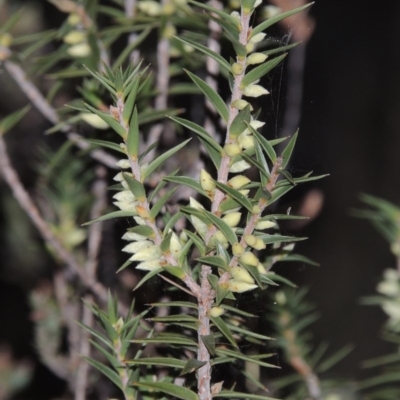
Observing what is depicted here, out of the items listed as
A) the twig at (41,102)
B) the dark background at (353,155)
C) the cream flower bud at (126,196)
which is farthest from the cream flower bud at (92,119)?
the dark background at (353,155)

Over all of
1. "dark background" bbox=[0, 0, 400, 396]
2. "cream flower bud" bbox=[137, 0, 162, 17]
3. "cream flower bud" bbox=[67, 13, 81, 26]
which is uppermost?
"cream flower bud" bbox=[137, 0, 162, 17]

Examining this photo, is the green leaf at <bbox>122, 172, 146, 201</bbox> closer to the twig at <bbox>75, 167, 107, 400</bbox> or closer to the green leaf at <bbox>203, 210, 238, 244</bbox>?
the green leaf at <bbox>203, 210, 238, 244</bbox>

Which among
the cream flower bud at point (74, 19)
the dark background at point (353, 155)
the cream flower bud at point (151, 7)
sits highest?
the cream flower bud at point (151, 7)

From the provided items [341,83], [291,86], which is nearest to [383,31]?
[341,83]

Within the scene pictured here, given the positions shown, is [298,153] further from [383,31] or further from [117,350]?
[383,31]

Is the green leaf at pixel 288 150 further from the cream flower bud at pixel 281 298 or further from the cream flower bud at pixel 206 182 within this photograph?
the cream flower bud at pixel 281 298

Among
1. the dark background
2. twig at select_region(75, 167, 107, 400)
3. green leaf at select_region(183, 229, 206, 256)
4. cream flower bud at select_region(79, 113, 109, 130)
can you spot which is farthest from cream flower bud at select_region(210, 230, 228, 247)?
the dark background
